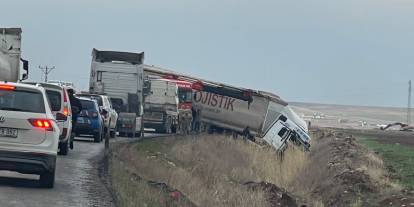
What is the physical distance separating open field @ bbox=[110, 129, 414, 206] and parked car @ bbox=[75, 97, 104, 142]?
176 cm

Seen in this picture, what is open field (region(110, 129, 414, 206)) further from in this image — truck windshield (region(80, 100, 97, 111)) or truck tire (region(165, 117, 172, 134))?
truck tire (region(165, 117, 172, 134))

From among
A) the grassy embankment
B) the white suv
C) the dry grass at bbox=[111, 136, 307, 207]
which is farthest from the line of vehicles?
the grassy embankment

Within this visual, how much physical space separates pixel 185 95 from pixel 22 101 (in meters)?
Answer: 33.2

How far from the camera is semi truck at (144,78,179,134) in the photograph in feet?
153

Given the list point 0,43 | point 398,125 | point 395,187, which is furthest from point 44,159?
point 398,125

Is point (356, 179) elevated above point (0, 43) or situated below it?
below

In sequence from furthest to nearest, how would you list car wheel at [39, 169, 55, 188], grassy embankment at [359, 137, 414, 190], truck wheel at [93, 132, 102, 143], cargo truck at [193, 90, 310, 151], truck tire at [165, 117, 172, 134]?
truck tire at [165, 117, 172, 134] < cargo truck at [193, 90, 310, 151] < truck wheel at [93, 132, 102, 143] < grassy embankment at [359, 137, 414, 190] < car wheel at [39, 169, 55, 188]

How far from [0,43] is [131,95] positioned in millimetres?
9679

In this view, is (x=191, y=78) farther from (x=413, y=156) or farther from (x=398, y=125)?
(x=398, y=125)

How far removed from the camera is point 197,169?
27.3 m

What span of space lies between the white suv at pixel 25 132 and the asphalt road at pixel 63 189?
49cm

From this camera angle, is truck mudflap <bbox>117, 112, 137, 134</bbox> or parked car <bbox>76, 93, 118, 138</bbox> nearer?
parked car <bbox>76, 93, 118, 138</bbox>

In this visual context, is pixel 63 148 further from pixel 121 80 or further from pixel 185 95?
pixel 185 95

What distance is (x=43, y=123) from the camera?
15.2 m
